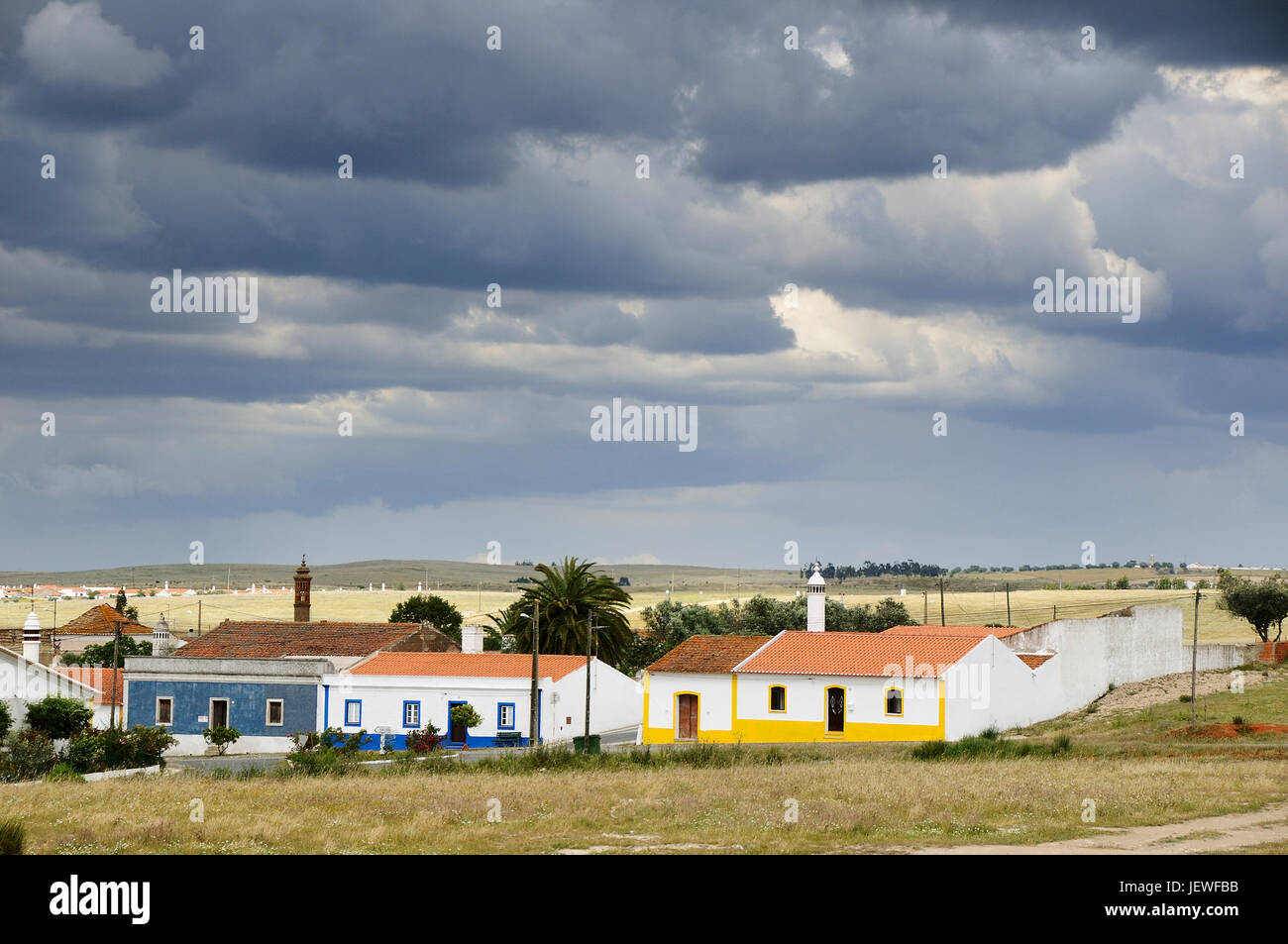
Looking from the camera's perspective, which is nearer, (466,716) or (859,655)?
(859,655)

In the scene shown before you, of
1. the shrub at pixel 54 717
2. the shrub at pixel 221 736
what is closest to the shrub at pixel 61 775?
the shrub at pixel 54 717

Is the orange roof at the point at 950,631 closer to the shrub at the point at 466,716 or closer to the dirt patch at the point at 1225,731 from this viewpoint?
the dirt patch at the point at 1225,731

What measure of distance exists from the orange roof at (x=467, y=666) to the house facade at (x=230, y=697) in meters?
2.38

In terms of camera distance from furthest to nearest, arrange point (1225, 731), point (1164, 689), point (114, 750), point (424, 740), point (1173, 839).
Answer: point (1164, 689)
point (424, 740)
point (1225, 731)
point (114, 750)
point (1173, 839)

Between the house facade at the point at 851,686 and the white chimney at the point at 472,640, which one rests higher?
the white chimney at the point at 472,640

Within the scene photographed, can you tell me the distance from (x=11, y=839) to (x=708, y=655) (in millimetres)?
41723

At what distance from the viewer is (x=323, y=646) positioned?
66.1 m

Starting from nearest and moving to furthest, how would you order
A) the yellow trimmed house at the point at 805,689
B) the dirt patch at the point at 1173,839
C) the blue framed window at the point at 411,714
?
1. the dirt patch at the point at 1173,839
2. the yellow trimmed house at the point at 805,689
3. the blue framed window at the point at 411,714

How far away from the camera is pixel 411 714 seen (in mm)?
59812

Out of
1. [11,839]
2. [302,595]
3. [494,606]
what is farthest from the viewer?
[494,606]

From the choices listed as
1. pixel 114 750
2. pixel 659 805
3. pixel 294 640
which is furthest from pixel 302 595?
pixel 659 805

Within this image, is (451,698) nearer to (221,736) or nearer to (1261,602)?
(221,736)

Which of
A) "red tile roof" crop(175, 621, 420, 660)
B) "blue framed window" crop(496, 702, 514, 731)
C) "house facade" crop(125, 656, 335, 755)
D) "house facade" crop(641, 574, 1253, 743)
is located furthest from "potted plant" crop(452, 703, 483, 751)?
"red tile roof" crop(175, 621, 420, 660)

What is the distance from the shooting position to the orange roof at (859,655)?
5491 cm
